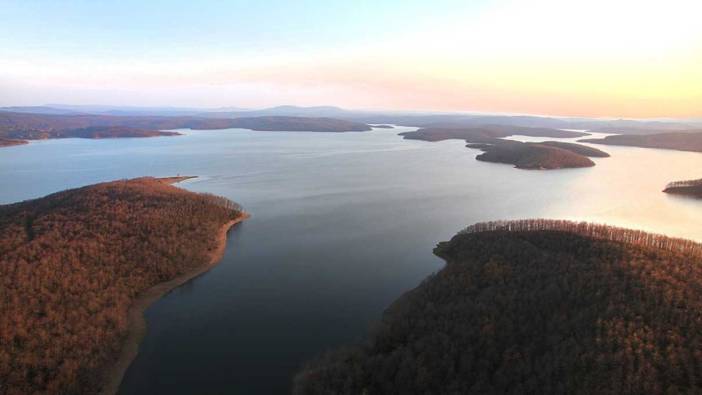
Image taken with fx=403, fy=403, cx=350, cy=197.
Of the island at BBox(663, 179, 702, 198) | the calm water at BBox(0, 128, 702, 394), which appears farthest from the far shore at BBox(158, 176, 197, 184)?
the island at BBox(663, 179, 702, 198)

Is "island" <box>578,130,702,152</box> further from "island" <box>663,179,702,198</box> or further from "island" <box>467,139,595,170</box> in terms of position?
"island" <box>663,179,702,198</box>

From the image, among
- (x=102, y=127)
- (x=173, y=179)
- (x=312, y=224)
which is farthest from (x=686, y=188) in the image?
(x=102, y=127)

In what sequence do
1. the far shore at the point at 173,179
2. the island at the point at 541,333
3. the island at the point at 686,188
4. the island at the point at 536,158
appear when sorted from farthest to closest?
1. the island at the point at 536,158
2. the far shore at the point at 173,179
3. the island at the point at 686,188
4. the island at the point at 541,333

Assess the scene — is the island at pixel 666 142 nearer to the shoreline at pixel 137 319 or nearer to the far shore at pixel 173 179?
the far shore at pixel 173 179

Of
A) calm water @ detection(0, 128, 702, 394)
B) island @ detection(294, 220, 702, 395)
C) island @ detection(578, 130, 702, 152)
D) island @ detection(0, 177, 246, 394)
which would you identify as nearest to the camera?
island @ detection(294, 220, 702, 395)

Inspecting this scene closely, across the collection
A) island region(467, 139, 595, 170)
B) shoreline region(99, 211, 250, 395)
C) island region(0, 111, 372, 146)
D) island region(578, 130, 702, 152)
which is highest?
island region(0, 111, 372, 146)

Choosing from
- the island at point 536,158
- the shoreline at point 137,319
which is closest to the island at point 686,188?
the island at point 536,158
